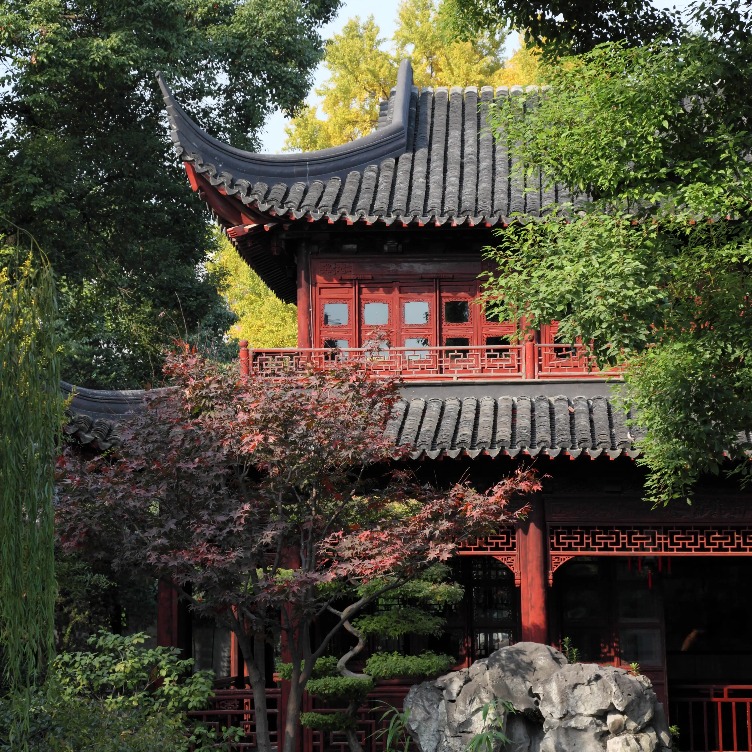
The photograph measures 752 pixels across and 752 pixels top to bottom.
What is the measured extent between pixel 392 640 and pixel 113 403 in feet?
12.8

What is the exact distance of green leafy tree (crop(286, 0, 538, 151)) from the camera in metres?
29.1

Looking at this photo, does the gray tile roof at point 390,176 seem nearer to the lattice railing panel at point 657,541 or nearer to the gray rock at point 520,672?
the lattice railing panel at point 657,541

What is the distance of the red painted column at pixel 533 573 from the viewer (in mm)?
12641

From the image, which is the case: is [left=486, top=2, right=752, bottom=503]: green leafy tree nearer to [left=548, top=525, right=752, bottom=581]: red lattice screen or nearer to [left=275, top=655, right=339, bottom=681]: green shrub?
[left=548, top=525, right=752, bottom=581]: red lattice screen

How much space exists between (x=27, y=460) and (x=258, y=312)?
2220 centimetres

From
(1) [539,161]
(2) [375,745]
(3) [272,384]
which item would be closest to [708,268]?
(1) [539,161]

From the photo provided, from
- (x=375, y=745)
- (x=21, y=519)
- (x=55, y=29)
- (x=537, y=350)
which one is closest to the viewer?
(x=21, y=519)

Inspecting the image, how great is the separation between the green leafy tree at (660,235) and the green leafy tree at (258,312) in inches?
708

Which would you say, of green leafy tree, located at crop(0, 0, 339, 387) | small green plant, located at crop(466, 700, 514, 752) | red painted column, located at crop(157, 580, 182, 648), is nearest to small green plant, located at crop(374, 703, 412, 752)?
small green plant, located at crop(466, 700, 514, 752)

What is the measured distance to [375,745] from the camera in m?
12.6

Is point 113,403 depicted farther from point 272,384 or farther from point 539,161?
point 539,161

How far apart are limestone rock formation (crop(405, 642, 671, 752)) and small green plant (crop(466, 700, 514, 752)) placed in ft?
0.04

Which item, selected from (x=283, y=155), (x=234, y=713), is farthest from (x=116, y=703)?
(x=283, y=155)

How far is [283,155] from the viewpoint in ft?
47.9
